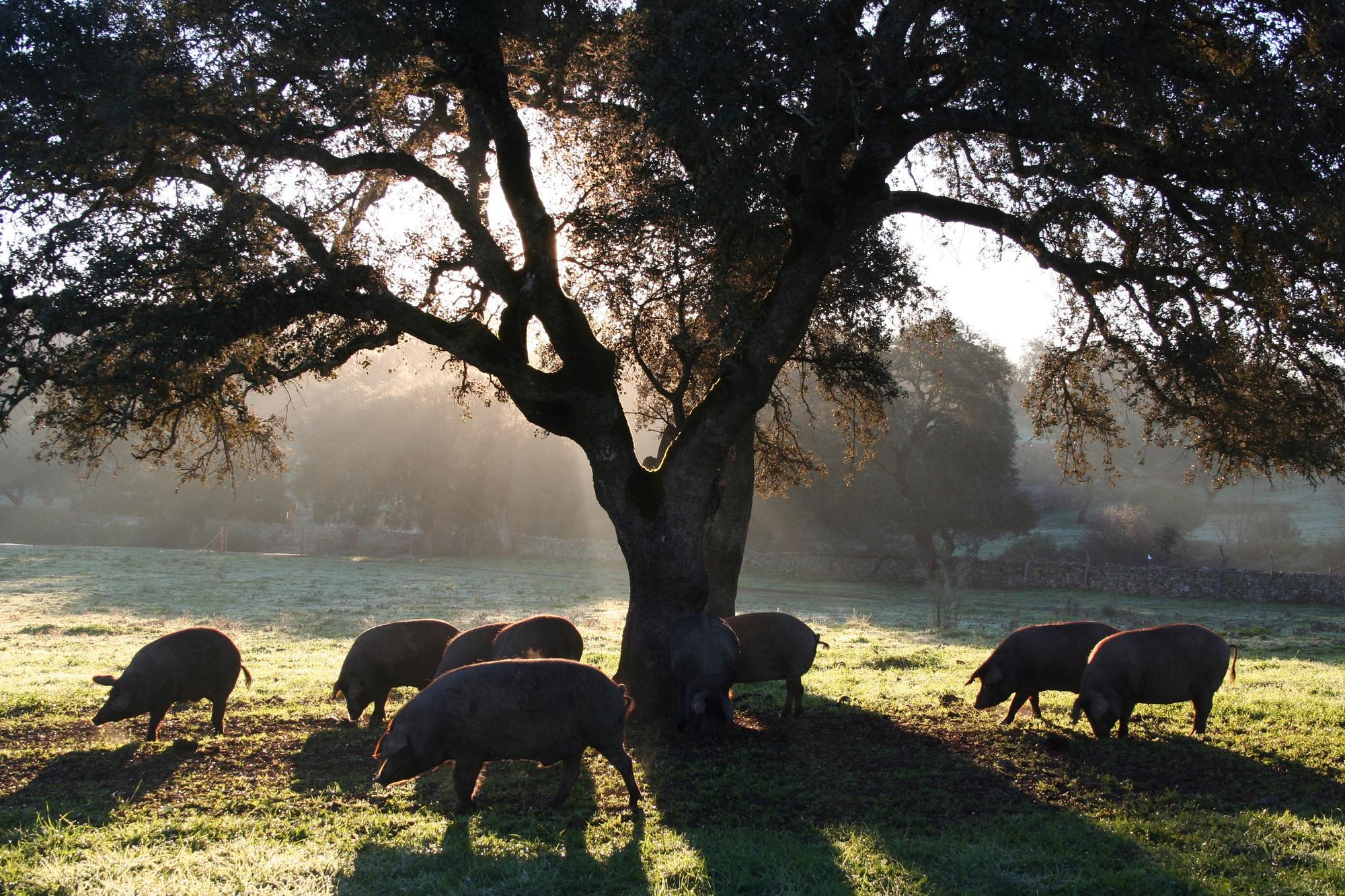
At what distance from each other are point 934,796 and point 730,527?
635 cm

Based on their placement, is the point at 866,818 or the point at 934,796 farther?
the point at 934,796

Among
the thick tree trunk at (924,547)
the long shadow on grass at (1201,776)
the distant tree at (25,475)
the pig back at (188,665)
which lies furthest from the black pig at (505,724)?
the distant tree at (25,475)

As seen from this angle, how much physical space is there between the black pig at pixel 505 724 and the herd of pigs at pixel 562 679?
0.01 meters

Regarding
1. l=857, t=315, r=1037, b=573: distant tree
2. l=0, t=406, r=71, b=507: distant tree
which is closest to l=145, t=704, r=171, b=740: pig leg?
l=857, t=315, r=1037, b=573: distant tree

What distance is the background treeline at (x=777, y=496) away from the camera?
1670 inches

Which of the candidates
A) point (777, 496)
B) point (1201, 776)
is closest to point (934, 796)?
point (1201, 776)

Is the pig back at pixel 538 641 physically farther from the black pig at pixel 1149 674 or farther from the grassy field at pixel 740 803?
the black pig at pixel 1149 674

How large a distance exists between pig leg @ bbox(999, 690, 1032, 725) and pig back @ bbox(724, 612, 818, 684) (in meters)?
2.27

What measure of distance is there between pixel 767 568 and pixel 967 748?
37.8 meters

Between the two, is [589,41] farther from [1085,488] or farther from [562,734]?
[1085,488]

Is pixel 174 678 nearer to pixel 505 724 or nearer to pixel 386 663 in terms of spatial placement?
pixel 386 663

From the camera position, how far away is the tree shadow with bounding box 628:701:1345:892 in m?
6.20

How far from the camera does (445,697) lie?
25.7 ft

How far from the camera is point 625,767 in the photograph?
25.6ft
